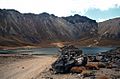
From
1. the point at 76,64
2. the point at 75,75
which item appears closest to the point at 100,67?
the point at 76,64

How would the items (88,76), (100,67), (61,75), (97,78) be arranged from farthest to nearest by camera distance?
(100,67), (61,75), (88,76), (97,78)

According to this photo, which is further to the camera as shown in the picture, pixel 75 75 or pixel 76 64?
pixel 76 64

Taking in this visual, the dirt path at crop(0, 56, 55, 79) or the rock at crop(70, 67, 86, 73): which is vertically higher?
the rock at crop(70, 67, 86, 73)

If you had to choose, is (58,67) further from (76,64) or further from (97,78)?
(97,78)

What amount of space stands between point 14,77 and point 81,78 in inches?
443

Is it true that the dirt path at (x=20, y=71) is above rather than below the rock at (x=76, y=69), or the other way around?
below

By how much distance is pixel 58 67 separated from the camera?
1908 inches

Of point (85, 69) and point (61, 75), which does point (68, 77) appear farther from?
point (85, 69)

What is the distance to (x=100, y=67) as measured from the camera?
5441cm

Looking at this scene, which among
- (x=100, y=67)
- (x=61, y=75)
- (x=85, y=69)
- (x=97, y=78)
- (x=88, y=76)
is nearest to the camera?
(x=97, y=78)

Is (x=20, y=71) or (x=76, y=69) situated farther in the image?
(x=20, y=71)

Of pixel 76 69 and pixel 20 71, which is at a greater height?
pixel 76 69

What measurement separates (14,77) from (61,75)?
7.36 metres

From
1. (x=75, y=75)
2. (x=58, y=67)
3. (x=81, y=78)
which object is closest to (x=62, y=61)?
(x=58, y=67)
